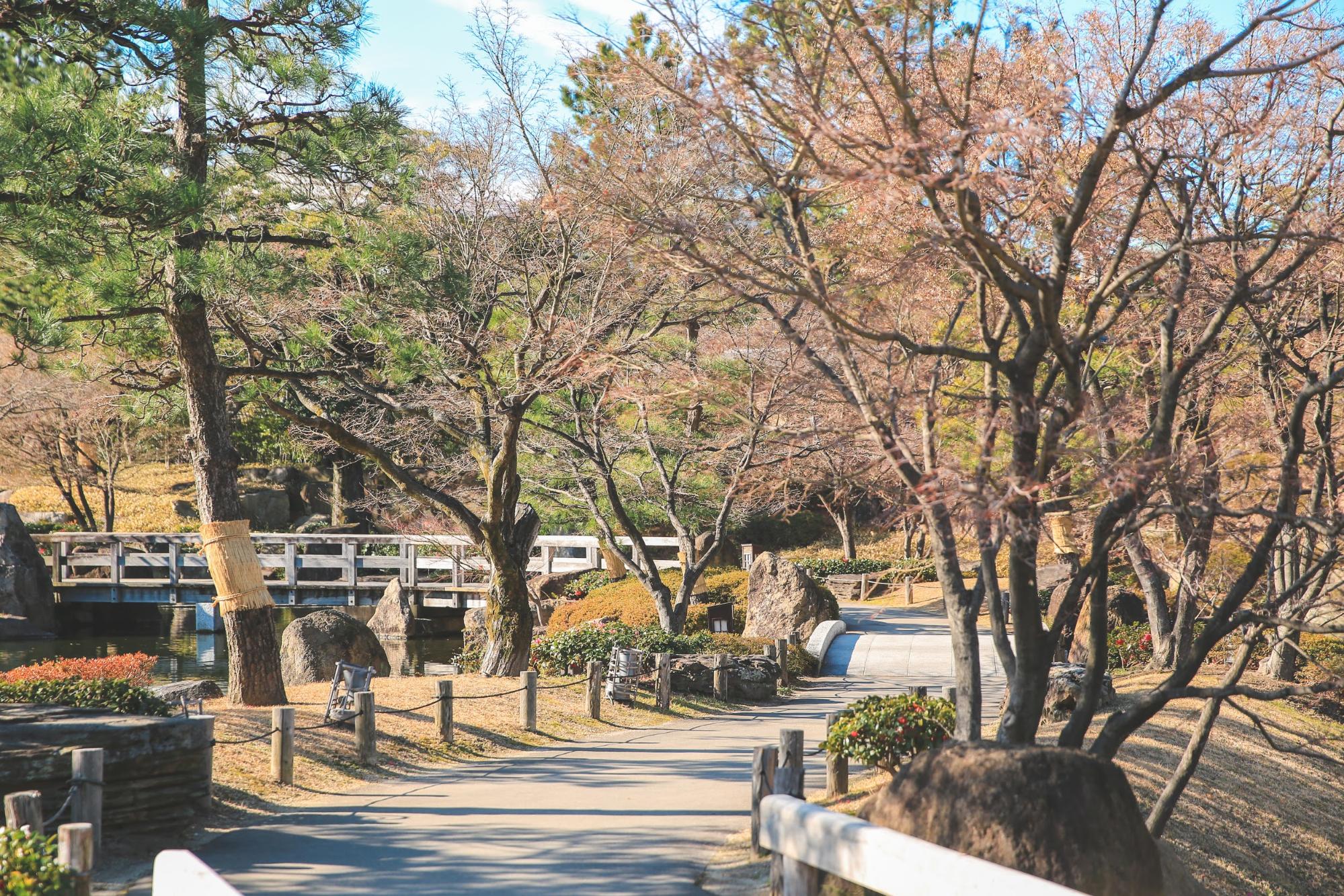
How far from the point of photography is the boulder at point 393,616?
945 inches

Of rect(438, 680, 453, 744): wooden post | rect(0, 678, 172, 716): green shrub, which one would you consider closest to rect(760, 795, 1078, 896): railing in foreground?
rect(0, 678, 172, 716): green shrub

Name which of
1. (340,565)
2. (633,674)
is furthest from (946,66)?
(340,565)

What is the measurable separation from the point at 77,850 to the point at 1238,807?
30.9ft

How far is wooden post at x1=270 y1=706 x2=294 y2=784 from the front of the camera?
8.59 m

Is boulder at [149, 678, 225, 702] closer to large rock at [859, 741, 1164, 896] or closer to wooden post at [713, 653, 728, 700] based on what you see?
wooden post at [713, 653, 728, 700]

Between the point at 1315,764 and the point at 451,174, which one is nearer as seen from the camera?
the point at 1315,764

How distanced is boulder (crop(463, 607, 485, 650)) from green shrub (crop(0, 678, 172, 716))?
1281cm

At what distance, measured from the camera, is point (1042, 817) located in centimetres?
511

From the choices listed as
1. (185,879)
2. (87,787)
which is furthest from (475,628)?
(185,879)

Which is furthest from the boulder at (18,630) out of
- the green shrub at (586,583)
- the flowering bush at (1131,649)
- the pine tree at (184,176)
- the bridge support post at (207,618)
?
the flowering bush at (1131,649)

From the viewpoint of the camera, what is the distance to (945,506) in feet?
19.9

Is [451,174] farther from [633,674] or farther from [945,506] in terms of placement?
[945,506]

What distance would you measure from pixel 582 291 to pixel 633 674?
17.0ft

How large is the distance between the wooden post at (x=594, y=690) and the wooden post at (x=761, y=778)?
581cm
